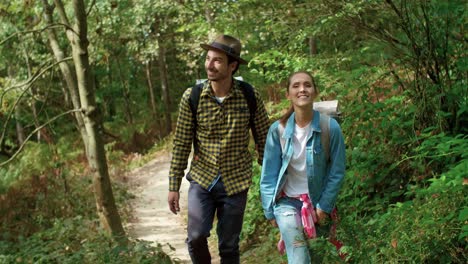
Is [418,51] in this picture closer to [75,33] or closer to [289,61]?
[289,61]

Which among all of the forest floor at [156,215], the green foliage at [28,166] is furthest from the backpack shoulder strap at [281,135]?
the green foliage at [28,166]

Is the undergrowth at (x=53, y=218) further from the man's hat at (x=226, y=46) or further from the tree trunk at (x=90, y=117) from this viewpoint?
the man's hat at (x=226, y=46)

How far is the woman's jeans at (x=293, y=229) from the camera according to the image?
3391mm

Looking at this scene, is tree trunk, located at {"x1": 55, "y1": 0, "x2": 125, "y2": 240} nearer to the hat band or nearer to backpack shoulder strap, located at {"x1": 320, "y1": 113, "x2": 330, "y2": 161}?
the hat band

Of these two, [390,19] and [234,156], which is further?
[390,19]

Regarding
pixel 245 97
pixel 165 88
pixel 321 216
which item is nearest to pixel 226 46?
pixel 245 97

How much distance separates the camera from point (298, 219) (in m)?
3.44

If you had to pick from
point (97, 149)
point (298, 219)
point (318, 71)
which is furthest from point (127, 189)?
point (298, 219)

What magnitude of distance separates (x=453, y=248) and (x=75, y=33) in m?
4.98

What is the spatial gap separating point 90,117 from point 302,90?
3.93 metres

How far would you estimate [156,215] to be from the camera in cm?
1063

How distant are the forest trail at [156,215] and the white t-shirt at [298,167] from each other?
3101mm

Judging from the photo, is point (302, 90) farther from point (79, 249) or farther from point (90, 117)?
point (79, 249)

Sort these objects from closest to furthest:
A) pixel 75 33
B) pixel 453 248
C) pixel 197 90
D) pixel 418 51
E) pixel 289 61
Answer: pixel 453 248, pixel 197 90, pixel 418 51, pixel 75 33, pixel 289 61
